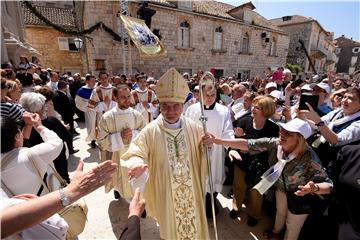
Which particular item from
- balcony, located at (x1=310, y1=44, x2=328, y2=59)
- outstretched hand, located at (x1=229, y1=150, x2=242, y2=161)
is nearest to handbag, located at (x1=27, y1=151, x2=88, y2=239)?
outstretched hand, located at (x1=229, y1=150, x2=242, y2=161)

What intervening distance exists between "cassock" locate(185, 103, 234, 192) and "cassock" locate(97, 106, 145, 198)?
0.98 meters

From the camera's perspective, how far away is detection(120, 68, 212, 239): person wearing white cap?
238 cm

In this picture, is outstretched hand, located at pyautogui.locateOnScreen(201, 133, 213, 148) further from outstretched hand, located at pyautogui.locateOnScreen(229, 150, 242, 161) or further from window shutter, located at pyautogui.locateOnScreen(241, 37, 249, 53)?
window shutter, located at pyautogui.locateOnScreen(241, 37, 249, 53)

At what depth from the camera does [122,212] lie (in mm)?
3691

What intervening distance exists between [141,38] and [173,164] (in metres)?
8.82

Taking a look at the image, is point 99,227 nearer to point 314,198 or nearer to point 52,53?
point 314,198

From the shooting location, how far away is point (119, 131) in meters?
3.64

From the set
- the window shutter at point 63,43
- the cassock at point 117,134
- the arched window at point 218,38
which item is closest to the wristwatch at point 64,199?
the cassock at point 117,134

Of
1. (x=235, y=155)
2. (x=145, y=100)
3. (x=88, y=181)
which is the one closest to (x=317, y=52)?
(x=145, y=100)

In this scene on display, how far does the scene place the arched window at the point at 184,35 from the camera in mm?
17228

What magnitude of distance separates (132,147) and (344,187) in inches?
84.2

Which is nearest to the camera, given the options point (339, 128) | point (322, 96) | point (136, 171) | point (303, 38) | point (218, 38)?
point (136, 171)

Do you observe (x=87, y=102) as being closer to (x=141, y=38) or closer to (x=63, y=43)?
(x=141, y=38)

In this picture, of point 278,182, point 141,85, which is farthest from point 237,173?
point 141,85
